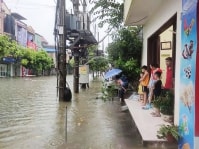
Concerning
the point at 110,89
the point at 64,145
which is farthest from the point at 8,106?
the point at 64,145

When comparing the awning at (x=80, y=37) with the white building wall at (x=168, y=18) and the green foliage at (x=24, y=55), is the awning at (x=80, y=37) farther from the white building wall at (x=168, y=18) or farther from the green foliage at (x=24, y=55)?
the green foliage at (x=24, y=55)

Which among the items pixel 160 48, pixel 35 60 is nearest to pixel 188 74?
pixel 160 48

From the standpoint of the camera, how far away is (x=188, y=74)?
6.04 m

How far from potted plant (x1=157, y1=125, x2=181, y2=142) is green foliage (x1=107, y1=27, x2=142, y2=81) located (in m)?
9.87

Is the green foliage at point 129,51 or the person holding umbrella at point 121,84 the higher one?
the green foliage at point 129,51

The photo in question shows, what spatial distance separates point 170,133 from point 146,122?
1.94 metres

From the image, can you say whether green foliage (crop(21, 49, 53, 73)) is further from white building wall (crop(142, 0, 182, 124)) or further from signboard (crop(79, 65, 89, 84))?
white building wall (crop(142, 0, 182, 124))

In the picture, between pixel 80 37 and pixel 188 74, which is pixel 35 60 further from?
pixel 188 74

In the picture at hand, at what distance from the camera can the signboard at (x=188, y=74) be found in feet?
18.9

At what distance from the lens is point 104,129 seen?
10047mm

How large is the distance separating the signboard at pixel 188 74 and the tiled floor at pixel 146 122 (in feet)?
2.80

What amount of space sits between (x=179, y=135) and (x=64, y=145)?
2577mm

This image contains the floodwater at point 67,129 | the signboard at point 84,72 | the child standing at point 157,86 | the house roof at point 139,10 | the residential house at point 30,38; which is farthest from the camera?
the residential house at point 30,38

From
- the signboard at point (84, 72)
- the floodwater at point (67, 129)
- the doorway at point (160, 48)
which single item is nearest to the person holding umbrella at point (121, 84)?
the floodwater at point (67, 129)
